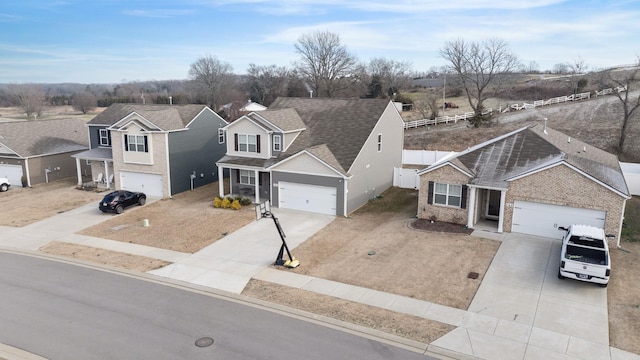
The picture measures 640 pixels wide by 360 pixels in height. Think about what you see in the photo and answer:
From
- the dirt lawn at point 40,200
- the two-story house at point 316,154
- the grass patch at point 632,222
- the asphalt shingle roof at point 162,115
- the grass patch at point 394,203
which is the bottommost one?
the dirt lawn at point 40,200

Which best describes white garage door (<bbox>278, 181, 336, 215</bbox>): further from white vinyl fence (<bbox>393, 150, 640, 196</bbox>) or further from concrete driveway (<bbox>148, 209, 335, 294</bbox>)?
white vinyl fence (<bbox>393, 150, 640, 196</bbox>)

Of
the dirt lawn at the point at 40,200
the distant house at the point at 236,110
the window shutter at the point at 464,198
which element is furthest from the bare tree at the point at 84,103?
the window shutter at the point at 464,198

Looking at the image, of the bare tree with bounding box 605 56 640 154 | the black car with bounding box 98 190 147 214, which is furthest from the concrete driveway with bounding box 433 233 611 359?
the bare tree with bounding box 605 56 640 154

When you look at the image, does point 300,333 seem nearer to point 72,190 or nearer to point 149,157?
point 149,157

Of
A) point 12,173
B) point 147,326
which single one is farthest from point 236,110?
point 147,326

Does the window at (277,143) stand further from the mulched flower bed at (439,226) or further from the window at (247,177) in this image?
the mulched flower bed at (439,226)

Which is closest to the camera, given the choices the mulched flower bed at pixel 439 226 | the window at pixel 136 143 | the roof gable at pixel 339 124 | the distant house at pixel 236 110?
the mulched flower bed at pixel 439 226

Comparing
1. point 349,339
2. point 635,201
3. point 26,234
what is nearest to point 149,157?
point 26,234

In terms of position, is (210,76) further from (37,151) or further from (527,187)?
(527,187)
